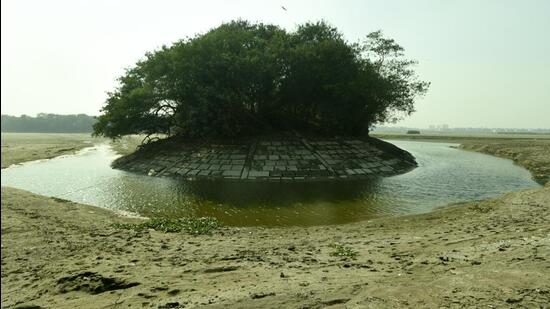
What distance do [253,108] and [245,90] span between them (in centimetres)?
272

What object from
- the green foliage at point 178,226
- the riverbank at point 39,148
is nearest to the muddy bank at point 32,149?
the riverbank at point 39,148

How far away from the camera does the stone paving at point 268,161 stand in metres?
29.1

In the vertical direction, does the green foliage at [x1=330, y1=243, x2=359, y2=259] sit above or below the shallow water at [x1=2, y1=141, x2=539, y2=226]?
above

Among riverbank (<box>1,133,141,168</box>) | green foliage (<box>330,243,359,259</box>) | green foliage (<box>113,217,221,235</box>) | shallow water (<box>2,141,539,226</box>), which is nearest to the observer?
green foliage (<box>330,243,359,259</box>)

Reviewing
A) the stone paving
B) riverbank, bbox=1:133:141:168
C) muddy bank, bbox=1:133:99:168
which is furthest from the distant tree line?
the stone paving

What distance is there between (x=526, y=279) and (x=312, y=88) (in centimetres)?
3306

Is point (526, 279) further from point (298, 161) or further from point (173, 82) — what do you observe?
point (173, 82)

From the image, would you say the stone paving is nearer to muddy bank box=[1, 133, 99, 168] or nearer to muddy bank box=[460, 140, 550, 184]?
muddy bank box=[460, 140, 550, 184]

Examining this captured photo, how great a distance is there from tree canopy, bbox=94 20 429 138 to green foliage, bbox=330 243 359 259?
80.5 feet

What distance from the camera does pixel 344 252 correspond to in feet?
33.2

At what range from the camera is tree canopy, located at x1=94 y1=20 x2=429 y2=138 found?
117 ft

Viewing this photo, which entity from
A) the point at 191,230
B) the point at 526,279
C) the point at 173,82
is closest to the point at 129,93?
the point at 173,82

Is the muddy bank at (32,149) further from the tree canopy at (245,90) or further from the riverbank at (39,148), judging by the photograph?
the tree canopy at (245,90)

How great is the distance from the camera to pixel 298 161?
101 feet
